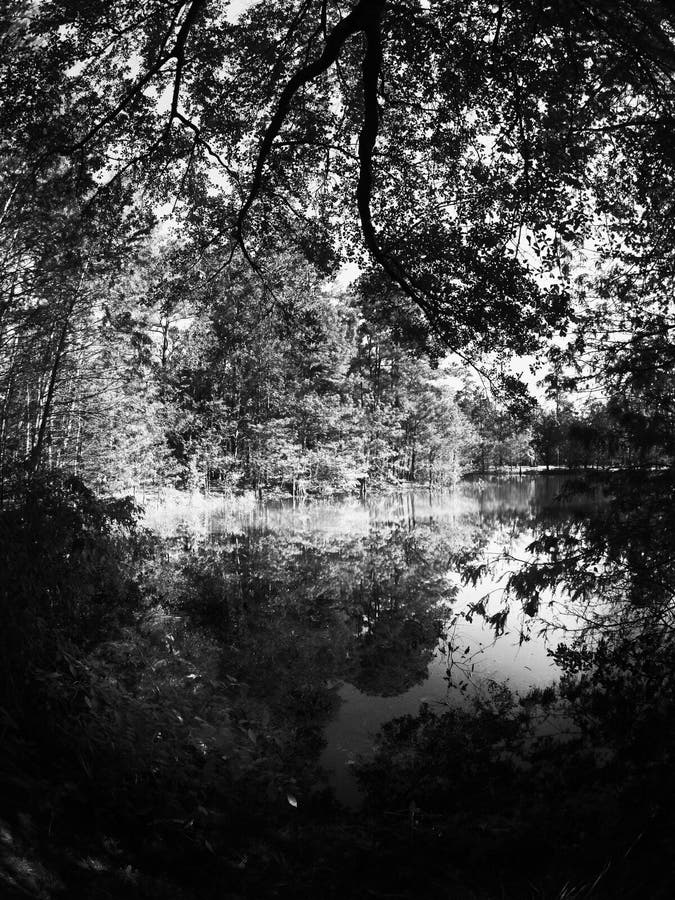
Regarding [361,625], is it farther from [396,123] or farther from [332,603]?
[396,123]

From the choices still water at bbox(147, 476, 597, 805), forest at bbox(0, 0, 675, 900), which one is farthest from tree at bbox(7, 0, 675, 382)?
still water at bbox(147, 476, 597, 805)

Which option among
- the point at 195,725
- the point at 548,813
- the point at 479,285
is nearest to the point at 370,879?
the point at 548,813

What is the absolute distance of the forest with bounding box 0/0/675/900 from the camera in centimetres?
280

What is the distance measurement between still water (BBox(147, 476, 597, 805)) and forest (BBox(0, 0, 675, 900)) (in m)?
0.07

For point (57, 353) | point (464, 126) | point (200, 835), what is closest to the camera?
point (200, 835)

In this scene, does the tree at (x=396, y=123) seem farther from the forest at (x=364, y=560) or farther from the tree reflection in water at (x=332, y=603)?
the tree reflection in water at (x=332, y=603)

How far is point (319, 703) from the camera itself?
208 inches

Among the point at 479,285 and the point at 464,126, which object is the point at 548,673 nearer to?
the point at 479,285

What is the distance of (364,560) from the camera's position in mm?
12758

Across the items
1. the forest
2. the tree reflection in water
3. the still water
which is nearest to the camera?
the forest

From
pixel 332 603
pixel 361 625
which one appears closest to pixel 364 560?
pixel 332 603

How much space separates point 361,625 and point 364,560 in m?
4.92

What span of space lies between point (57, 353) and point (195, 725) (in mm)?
10711

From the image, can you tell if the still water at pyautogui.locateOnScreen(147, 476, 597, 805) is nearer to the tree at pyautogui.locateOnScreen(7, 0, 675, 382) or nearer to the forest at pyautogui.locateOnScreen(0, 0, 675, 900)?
the forest at pyautogui.locateOnScreen(0, 0, 675, 900)
